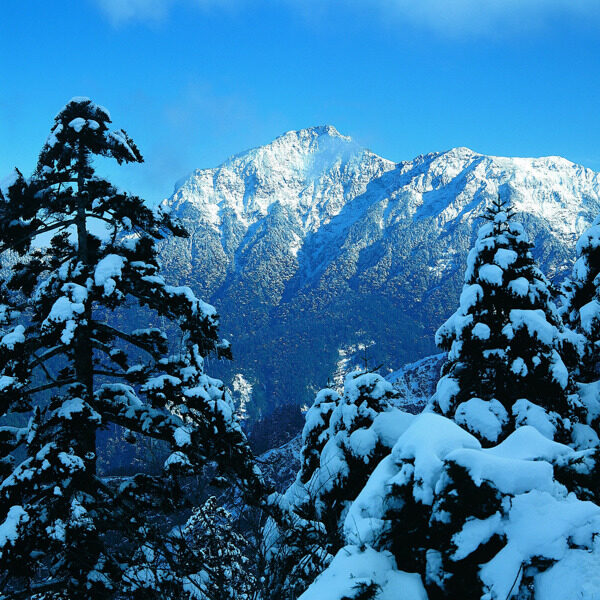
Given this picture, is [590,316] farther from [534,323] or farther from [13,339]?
[13,339]

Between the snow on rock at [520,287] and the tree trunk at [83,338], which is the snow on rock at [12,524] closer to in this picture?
the tree trunk at [83,338]

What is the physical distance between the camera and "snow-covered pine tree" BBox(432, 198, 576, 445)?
10.8m

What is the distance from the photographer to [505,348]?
11.4m

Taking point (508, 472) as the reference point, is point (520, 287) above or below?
above

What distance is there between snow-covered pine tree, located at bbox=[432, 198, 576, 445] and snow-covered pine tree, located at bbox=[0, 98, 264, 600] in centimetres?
629

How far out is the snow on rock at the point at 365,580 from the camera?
11.1 feet

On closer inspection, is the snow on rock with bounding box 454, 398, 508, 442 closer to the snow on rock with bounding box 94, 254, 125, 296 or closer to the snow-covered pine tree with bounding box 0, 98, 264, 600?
the snow-covered pine tree with bounding box 0, 98, 264, 600

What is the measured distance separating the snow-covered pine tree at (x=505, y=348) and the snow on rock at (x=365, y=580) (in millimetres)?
7535

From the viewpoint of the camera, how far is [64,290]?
254 inches

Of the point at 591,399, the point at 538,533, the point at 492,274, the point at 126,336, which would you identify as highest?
the point at 492,274

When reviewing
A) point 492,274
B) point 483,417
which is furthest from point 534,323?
point 483,417

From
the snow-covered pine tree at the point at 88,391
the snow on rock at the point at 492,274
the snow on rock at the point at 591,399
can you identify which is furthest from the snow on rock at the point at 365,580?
the snow on rock at the point at 591,399

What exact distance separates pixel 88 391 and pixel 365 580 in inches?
201

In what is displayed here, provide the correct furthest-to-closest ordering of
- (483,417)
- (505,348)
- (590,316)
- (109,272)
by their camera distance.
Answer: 1. (590,316)
2. (505,348)
3. (483,417)
4. (109,272)
